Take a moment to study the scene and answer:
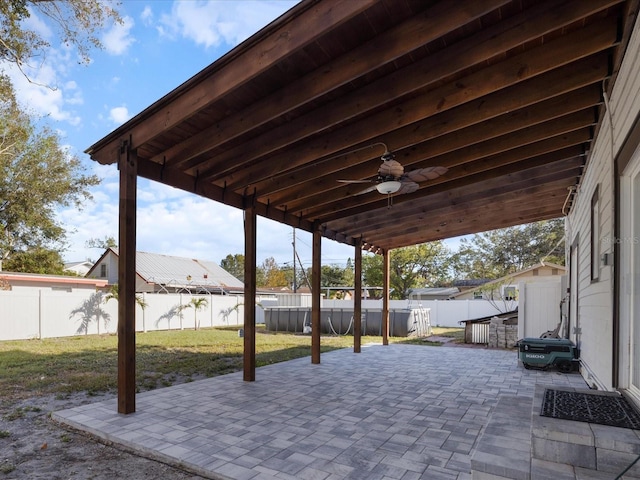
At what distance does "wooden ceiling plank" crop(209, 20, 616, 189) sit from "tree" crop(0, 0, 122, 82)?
16.7 feet

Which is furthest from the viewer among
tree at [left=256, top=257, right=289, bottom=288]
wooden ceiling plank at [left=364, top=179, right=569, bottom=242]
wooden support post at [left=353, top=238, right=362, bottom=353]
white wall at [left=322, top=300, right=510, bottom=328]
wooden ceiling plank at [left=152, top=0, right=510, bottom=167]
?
tree at [left=256, top=257, right=289, bottom=288]

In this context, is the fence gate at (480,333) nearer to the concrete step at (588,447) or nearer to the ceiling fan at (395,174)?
the ceiling fan at (395,174)

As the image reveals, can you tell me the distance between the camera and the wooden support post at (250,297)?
5750 millimetres

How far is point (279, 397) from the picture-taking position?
16.0 ft

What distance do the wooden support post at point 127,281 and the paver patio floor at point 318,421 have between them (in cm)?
29

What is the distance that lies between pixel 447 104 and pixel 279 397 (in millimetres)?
3881

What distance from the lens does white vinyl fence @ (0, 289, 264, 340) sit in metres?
10.4

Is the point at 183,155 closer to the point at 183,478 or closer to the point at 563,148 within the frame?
the point at 183,478

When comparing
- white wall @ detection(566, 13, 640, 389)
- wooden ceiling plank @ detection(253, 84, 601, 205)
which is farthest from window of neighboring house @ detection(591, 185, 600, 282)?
wooden ceiling plank @ detection(253, 84, 601, 205)

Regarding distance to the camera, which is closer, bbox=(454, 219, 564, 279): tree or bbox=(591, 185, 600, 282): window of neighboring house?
bbox=(591, 185, 600, 282): window of neighboring house

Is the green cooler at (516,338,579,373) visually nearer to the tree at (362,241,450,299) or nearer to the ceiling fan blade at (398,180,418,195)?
the ceiling fan blade at (398,180,418,195)

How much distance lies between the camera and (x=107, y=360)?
25.1 feet

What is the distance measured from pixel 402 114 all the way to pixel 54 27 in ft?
24.5

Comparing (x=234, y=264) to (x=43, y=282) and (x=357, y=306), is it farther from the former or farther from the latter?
(x=357, y=306)
